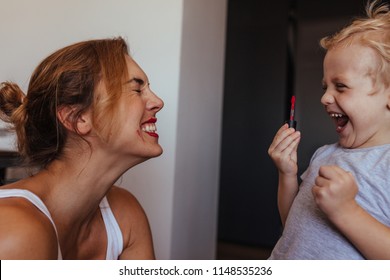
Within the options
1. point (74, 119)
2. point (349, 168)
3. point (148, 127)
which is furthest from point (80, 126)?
point (349, 168)

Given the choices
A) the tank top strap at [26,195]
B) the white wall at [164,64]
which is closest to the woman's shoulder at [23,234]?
the tank top strap at [26,195]

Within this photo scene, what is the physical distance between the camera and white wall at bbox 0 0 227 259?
1356 mm

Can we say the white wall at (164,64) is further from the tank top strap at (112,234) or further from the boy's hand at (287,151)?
the boy's hand at (287,151)

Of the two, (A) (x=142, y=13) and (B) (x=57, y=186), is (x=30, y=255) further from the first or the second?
(A) (x=142, y=13)

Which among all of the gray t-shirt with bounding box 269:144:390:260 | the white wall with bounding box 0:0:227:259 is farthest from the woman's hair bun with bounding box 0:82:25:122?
the gray t-shirt with bounding box 269:144:390:260

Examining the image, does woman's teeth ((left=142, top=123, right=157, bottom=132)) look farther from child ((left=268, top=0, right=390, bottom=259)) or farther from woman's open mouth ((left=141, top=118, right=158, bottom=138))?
child ((left=268, top=0, right=390, bottom=259))

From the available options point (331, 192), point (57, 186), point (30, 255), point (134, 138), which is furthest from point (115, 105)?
point (331, 192)

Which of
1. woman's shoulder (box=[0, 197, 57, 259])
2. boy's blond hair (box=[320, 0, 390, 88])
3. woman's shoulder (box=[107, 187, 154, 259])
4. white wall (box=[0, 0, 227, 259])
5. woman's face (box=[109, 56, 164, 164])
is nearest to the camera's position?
woman's shoulder (box=[0, 197, 57, 259])

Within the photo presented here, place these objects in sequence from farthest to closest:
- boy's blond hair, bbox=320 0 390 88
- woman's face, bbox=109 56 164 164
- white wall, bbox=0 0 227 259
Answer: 1. white wall, bbox=0 0 227 259
2. woman's face, bbox=109 56 164 164
3. boy's blond hair, bbox=320 0 390 88

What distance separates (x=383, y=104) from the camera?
2.45 feet

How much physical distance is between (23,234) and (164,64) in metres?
0.86

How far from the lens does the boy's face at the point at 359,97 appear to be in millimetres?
740

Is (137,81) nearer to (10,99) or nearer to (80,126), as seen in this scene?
(80,126)

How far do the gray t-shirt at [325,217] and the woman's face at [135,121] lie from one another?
31 cm
